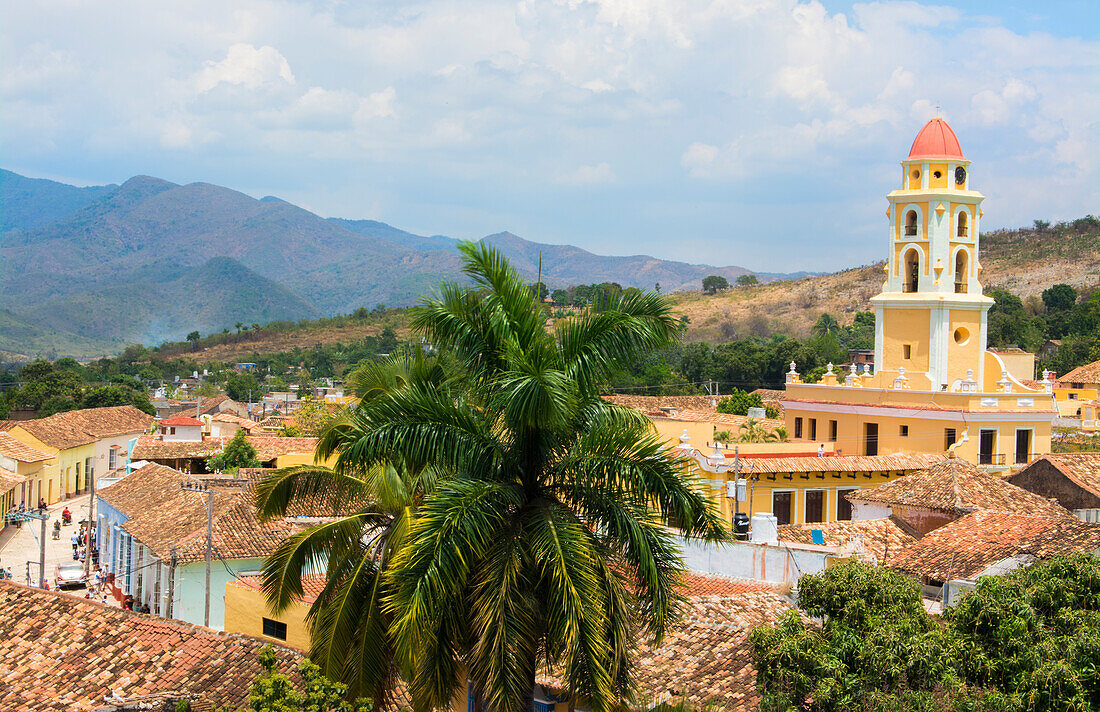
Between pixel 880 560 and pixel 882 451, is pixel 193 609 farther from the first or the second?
pixel 882 451

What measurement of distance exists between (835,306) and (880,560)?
10712 centimetres

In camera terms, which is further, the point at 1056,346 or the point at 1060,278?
the point at 1060,278

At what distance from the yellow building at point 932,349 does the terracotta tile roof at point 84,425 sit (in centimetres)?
3519

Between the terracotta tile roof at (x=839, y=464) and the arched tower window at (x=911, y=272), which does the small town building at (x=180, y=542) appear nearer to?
the terracotta tile roof at (x=839, y=464)

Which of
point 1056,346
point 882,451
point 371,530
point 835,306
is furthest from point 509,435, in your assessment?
point 835,306

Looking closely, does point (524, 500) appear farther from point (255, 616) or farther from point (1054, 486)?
point (1054, 486)

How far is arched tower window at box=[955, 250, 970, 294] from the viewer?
30.9 m

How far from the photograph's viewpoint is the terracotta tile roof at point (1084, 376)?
6134 cm

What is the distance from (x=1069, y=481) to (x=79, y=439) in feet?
144

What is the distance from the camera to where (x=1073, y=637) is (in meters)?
9.18

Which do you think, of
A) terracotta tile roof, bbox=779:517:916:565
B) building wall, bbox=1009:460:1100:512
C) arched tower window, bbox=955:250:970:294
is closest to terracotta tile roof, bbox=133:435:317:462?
arched tower window, bbox=955:250:970:294

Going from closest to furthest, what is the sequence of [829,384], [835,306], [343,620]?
[343,620]
[829,384]
[835,306]

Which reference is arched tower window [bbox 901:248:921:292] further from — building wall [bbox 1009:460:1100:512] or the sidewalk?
the sidewalk

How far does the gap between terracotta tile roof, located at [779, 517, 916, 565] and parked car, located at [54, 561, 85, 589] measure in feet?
57.0
